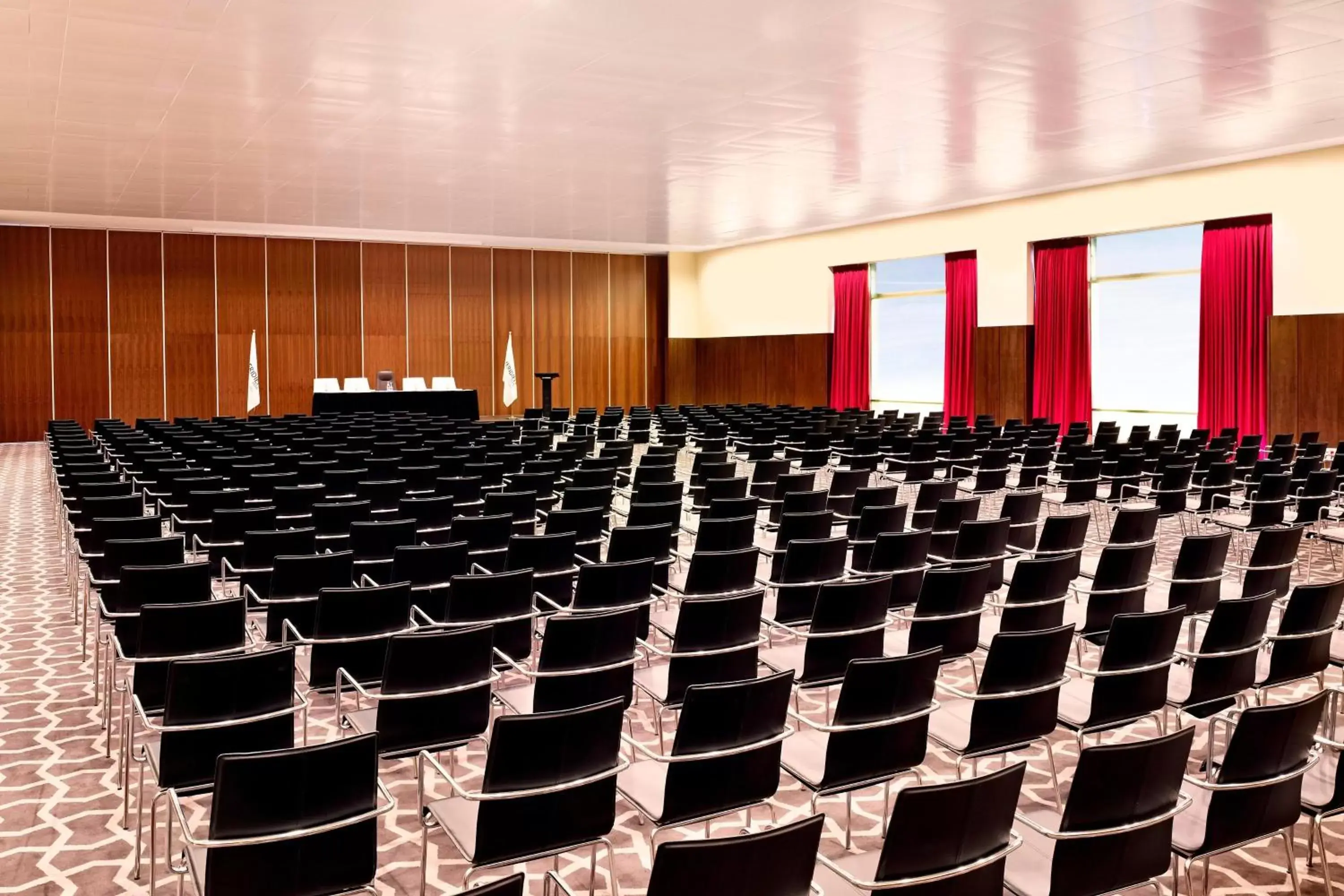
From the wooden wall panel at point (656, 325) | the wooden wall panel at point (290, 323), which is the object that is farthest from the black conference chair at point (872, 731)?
the wooden wall panel at point (656, 325)

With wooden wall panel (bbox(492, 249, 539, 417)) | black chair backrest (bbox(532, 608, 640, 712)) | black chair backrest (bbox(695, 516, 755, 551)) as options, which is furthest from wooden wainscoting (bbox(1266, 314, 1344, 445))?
wooden wall panel (bbox(492, 249, 539, 417))

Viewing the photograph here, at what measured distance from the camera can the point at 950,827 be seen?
8.57 feet

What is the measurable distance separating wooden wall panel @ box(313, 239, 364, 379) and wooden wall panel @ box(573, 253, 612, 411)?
549cm

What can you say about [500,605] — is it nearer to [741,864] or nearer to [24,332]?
[741,864]

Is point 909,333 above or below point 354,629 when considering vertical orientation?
above

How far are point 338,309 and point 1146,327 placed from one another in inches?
668

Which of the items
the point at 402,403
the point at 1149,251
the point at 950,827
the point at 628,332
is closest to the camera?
the point at 950,827

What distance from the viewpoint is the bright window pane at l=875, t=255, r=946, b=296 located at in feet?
70.9

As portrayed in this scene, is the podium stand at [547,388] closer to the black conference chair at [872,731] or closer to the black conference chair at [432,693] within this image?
the black conference chair at [432,693]

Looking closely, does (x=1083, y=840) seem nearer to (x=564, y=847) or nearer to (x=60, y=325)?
(x=564, y=847)

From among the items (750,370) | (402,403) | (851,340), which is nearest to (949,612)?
(402,403)

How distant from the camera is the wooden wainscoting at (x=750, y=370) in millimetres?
24469

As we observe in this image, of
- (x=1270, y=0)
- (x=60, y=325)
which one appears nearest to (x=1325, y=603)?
(x=1270, y=0)

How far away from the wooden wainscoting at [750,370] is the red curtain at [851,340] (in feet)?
0.91
